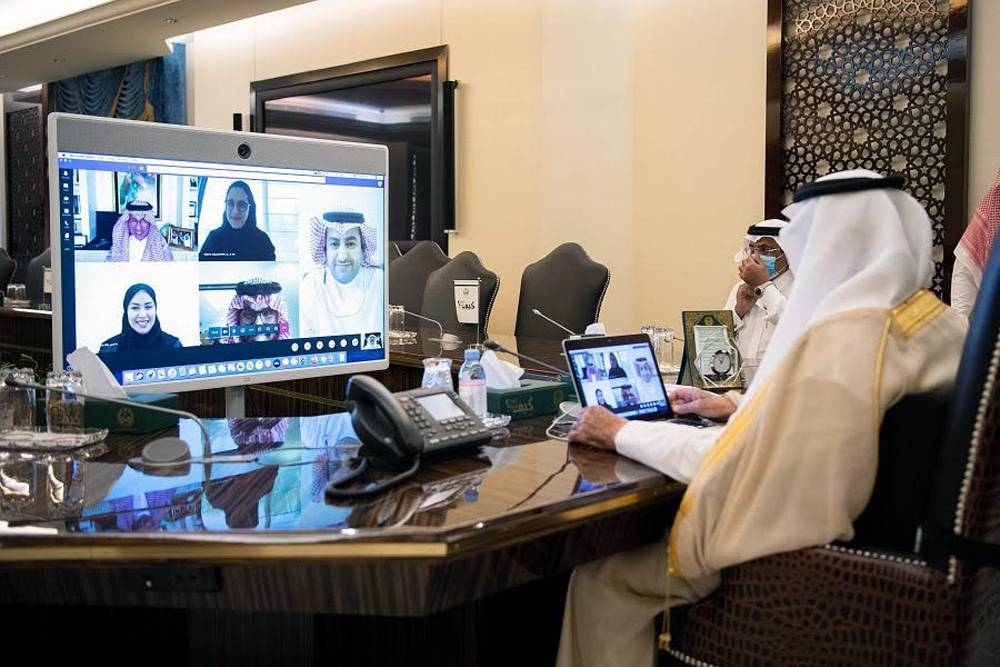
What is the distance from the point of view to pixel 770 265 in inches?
132

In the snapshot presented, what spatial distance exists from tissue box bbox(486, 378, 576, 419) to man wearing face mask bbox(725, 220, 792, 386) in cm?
98

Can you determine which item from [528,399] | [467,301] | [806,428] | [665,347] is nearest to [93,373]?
[528,399]

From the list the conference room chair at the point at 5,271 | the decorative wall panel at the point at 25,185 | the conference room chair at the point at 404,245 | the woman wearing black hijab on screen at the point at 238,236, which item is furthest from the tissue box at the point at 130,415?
the decorative wall panel at the point at 25,185

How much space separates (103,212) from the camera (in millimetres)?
1726

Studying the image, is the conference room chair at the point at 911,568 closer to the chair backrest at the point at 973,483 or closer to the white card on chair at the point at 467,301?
the chair backrest at the point at 973,483

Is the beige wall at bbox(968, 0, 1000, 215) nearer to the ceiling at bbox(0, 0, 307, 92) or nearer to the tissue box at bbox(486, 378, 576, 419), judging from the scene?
the tissue box at bbox(486, 378, 576, 419)

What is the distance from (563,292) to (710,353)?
6.32ft

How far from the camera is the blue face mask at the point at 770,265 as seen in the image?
332 cm

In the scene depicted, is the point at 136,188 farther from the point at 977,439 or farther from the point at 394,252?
the point at 394,252

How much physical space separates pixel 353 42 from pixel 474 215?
1.68 meters

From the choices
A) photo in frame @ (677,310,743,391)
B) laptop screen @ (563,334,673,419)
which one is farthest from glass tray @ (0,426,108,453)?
photo in frame @ (677,310,743,391)

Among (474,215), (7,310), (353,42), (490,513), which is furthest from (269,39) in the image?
(490,513)

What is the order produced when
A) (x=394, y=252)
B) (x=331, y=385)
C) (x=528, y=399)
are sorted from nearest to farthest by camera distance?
1. (x=528, y=399)
2. (x=331, y=385)
3. (x=394, y=252)

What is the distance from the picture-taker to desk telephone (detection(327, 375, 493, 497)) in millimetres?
1532
